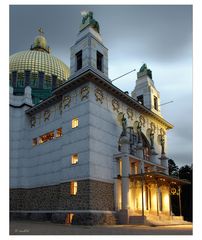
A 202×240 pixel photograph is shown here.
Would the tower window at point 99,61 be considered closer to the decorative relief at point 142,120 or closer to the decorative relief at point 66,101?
the decorative relief at point 66,101

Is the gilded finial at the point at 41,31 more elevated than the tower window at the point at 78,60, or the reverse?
the gilded finial at the point at 41,31

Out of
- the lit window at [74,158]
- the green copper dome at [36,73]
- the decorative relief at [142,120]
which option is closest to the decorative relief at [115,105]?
the decorative relief at [142,120]

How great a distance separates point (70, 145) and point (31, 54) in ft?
106

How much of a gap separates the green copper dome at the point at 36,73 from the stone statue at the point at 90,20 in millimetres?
18443

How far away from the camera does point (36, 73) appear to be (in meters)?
58.7

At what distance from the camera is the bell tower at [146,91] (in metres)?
51.1

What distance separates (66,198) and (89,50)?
1865cm

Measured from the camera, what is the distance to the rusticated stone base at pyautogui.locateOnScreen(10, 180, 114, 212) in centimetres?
3250

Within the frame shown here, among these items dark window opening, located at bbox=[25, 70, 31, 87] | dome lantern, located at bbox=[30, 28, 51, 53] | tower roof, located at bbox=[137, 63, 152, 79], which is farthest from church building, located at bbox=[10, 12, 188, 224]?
dome lantern, located at bbox=[30, 28, 51, 53]

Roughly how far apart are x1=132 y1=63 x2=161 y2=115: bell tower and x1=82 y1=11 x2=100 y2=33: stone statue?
1471 centimetres

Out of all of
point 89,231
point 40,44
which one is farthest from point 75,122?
point 40,44
